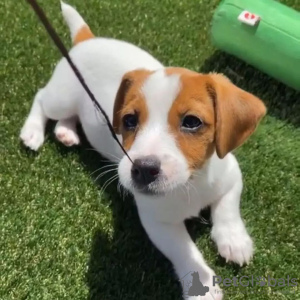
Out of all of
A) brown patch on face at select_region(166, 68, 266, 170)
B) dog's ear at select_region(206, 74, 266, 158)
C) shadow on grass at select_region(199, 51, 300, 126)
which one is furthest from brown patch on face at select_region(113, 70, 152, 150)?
shadow on grass at select_region(199, 51, 300, 126)

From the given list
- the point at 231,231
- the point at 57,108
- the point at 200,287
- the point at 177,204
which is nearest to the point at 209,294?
the point at 200,287

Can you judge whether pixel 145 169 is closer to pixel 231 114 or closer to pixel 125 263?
pixel 231 114

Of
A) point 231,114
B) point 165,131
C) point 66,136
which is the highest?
point 231,114

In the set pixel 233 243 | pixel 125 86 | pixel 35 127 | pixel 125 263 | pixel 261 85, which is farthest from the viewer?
pixel 261 85

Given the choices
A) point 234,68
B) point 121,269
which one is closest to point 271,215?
point 121,269

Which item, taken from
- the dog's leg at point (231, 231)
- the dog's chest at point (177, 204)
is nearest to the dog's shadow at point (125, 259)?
the dog's leg at point (231, 231)

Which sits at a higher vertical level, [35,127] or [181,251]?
[181,251]
